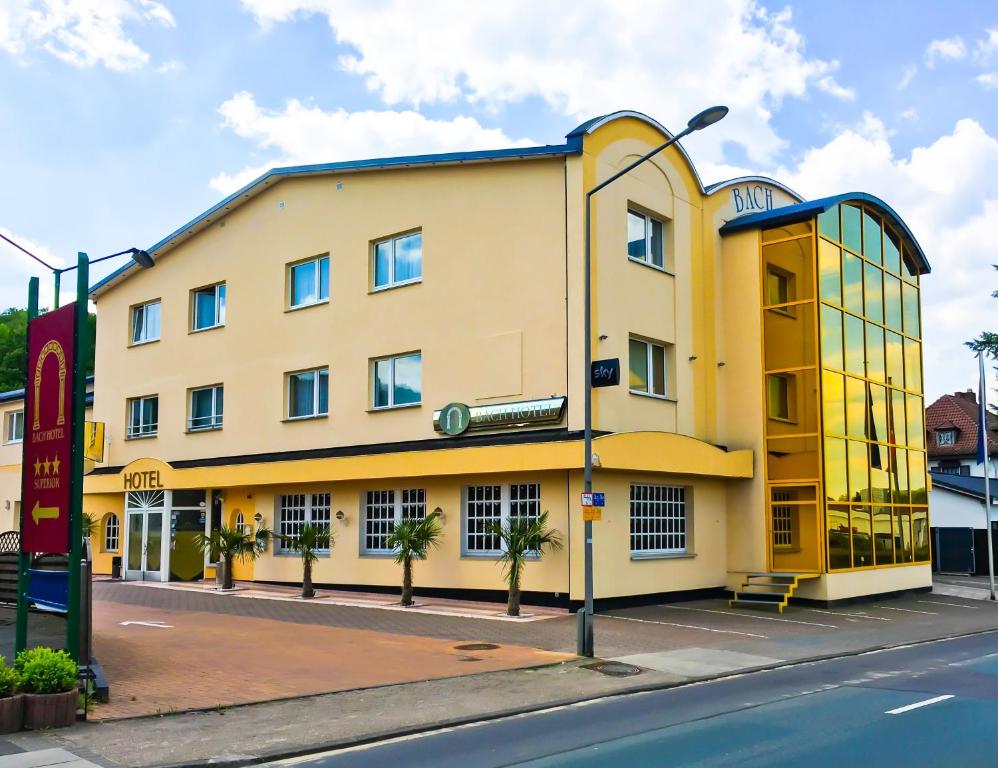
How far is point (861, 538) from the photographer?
78.9ft

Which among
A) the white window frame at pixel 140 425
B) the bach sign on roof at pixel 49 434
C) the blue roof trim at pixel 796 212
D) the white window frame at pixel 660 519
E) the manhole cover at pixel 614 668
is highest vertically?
the blue roof trim at pixel 796 212

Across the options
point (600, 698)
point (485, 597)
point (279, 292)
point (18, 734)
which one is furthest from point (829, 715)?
point (279, 292)

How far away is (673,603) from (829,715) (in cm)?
1168

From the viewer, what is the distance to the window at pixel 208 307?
28.6m

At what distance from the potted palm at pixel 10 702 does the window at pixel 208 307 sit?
65.0 ft

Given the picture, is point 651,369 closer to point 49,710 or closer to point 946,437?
point 49,710

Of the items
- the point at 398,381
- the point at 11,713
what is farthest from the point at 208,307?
the point at 11,713

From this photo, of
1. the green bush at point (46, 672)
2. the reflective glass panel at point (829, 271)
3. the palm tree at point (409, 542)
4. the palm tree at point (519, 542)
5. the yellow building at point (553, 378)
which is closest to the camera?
the green bush at point (46, 672)

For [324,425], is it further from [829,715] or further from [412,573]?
[829,715]

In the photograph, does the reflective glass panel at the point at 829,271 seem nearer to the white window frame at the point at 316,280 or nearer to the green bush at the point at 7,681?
the white window frame at the point at 316,280

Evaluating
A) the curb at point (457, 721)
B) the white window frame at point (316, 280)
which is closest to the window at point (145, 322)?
the white window frame at point (316, 280)

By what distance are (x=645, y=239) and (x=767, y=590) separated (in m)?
8.46

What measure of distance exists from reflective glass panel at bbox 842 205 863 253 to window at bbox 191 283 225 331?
56.2 feet

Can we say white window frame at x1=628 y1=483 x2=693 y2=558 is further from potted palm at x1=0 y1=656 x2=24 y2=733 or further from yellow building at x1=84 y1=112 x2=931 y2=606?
potted palm at x1=0 y1=656 x2=24 y2=733
